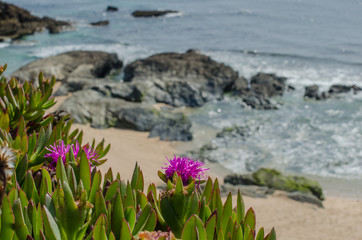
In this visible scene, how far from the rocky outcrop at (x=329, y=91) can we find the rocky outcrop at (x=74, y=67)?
7.14m

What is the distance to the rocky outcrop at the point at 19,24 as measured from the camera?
2489 centimetres

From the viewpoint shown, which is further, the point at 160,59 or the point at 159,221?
the point at 160,59

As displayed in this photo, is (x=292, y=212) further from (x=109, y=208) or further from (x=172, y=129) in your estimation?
(x=109, y=208)

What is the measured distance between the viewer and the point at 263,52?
832 inches

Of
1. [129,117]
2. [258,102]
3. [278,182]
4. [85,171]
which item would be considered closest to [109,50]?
[258,102]

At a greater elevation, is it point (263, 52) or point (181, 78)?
point (263, 52)

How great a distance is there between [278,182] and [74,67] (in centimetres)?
1031

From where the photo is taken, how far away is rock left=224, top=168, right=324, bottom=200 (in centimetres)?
667

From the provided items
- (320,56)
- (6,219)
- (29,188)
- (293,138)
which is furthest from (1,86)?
(320,56)

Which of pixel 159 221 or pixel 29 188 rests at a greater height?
pixel 29 188

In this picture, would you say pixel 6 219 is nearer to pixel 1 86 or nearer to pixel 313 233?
pixel 1 86

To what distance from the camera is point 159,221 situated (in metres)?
2.13

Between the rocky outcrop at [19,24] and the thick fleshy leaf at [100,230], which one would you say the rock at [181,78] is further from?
the rocky outcrop at [19,24]

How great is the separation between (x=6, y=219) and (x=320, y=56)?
66.4 ft
